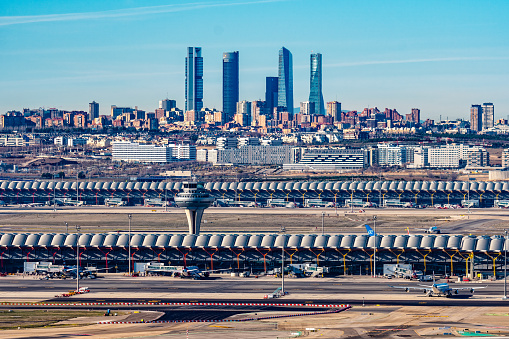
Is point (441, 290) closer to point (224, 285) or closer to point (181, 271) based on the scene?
point (224, 285)

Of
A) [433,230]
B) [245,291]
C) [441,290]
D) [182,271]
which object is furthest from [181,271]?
[433,230]

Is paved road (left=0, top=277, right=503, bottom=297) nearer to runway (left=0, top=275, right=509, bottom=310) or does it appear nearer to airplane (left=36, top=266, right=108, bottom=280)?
runway (left=0, top=275, right=509, bottom=310)

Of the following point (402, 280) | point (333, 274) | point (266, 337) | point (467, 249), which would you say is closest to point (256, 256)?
point (333, 274)

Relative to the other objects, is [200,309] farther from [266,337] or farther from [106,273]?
[106,273]

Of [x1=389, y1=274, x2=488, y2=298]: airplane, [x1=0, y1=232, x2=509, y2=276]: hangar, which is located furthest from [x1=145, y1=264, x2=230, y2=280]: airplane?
[x1=389, y1=274, x2=488, y2=298]: airplane

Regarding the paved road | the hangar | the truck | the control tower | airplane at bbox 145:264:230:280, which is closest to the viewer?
the paved road

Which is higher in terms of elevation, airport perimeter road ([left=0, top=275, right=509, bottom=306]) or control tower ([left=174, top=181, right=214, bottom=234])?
control tower ([left=174, top=181, right=214, bottom=234])
